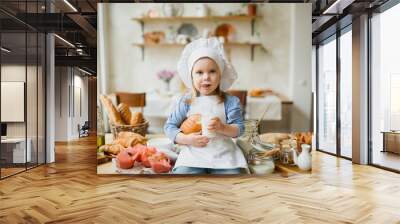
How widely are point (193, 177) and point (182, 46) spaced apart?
1862mm

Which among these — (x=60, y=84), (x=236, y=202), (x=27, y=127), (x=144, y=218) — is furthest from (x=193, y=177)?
(x=60, y=84)

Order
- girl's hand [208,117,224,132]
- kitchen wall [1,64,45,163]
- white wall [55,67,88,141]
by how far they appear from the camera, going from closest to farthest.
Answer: girl's hand [208,117,224,132], kitchen wall [1,64,45,163], white wall [55,67,88,141]

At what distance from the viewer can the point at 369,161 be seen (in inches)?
268

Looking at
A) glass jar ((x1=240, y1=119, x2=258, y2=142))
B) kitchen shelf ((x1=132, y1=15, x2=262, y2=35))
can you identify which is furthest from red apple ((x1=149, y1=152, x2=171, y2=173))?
kitchen shelf ((x1=132, y1=15, x2=262, y2=35))

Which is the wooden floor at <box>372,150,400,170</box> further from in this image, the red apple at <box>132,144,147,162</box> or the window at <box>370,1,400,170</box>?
the red apple at <box>132,144,147,162</box>

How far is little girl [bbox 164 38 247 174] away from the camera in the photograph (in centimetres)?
525

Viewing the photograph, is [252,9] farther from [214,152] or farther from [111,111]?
[111,111]

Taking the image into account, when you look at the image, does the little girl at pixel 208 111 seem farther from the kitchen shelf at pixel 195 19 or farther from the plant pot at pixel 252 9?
the plant pot at pixel 252 9

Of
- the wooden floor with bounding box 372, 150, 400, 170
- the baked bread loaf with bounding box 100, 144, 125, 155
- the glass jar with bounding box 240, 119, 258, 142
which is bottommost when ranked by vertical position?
the wooden floor with bounding box 372, 150, 400, 170

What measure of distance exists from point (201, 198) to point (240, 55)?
87.0 inches

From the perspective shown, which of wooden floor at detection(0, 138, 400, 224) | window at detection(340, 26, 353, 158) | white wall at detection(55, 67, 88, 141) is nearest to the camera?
wooden floor at detection(0, 138, 400, 224)

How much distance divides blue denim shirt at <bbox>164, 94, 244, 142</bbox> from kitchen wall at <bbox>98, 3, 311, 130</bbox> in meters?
0.26

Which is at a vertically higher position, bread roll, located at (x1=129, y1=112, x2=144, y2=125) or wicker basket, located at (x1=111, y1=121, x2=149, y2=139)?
bread roll, located at (x1=129, y1=112, x2=144, y2=125)

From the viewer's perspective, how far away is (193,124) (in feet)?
17.4
